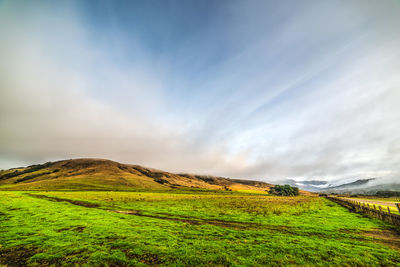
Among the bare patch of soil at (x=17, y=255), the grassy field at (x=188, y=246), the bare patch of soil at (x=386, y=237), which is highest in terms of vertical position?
the bare patch of soil at (x=386, y=237)

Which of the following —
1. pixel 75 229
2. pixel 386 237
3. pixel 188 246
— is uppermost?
pixel 386 237

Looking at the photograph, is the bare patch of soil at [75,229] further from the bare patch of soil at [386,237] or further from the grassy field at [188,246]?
the bare patch of soil at [386,237]

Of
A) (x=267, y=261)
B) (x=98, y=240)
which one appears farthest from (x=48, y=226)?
(x=267, y=261)

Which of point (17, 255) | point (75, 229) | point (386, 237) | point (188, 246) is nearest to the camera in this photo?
point (17, 255)

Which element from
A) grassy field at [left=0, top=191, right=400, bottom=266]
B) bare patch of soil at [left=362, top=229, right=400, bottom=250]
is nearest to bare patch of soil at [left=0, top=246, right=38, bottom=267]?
grassy field at [left=0, top=191, right=400, bottom=266]

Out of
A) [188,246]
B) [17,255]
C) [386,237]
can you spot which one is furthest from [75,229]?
[386,237]

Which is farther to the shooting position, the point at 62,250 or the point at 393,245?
the point at 393,245

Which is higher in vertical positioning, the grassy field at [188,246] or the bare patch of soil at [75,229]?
the grassy field at [188,246]

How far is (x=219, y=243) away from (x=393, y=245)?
16.0 metres

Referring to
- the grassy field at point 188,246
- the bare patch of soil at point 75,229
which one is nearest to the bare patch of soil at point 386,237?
the grassy field at point 188,246

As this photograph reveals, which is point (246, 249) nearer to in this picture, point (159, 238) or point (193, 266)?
point (193, 266)

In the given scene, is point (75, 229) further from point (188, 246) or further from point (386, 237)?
point (386, 237)

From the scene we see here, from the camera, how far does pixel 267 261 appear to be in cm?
1185

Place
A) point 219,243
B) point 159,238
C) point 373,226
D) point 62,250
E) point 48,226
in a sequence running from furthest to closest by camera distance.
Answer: point 373,226 < point 48,226 < point 159,238 < point 219,243 < point 62,250
